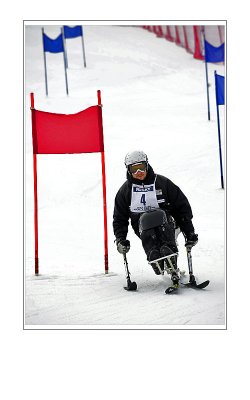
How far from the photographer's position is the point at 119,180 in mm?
10094

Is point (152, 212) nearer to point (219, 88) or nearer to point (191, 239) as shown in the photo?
point (191, 239)

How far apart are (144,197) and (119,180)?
15.3ft

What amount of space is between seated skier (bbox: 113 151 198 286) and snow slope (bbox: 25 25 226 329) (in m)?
0.39

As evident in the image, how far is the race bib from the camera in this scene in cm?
543

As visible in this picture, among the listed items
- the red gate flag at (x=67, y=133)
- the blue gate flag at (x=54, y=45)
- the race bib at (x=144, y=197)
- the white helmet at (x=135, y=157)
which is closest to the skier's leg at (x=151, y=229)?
the race bib at (x=144, y=197)

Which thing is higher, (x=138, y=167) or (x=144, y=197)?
(x=138, y=167)

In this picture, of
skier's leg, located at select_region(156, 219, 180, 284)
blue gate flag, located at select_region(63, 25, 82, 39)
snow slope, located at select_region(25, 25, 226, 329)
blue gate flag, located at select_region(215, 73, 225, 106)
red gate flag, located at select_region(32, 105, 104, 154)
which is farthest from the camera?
blue gate flag, located at select_region(63, 25, 82, 39)

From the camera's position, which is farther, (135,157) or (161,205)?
(161,205)

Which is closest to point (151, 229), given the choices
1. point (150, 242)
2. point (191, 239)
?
point (150, 242)

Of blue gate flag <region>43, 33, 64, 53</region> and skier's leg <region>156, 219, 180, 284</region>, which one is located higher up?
blue gate flag <region>43, 33, 64, 53</region>

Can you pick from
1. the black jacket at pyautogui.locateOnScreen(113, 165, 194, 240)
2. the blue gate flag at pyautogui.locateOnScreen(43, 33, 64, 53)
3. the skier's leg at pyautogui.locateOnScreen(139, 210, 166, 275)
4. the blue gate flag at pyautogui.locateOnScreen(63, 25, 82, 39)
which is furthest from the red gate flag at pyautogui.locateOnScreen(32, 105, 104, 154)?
the blue gate flag at pyautogui.locateOnScreen(43, 33, 64, 53)

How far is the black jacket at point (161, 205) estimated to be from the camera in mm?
5441

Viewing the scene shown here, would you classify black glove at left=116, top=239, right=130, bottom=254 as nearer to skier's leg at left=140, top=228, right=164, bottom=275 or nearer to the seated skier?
the seated skier
